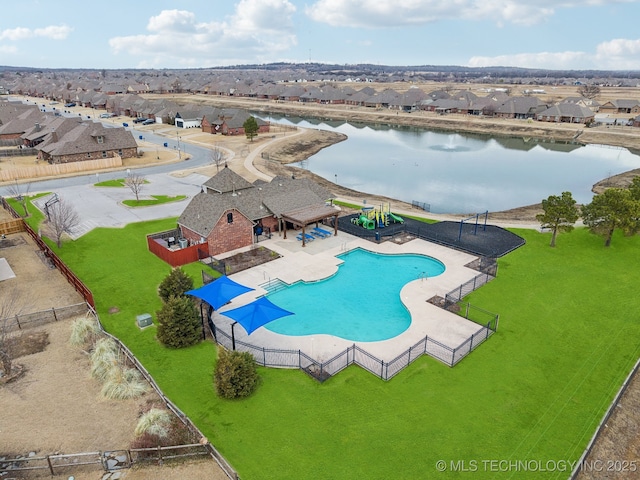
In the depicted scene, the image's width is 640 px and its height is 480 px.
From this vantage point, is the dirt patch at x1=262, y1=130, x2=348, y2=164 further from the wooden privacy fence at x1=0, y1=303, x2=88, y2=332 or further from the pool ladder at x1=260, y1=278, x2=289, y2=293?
the wooden privacy fence at x1=0, y1=303, x2=88, y2=332

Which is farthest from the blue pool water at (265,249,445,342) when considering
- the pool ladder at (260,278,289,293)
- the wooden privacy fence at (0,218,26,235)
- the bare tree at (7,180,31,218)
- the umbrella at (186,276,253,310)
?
the bare tree at (7,180,31,218)

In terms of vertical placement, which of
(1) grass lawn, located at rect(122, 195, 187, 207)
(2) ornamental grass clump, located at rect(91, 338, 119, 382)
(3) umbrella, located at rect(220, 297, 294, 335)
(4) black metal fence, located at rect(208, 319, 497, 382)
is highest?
(3) umbrella, located at rect(220, 297, 294, 335)

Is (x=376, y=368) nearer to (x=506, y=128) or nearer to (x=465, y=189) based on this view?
(x=465, y=189)

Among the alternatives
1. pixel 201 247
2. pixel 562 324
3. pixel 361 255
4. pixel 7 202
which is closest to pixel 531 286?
pixel 562 324

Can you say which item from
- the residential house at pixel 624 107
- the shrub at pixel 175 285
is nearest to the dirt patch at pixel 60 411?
the shrub at pixel 175 285

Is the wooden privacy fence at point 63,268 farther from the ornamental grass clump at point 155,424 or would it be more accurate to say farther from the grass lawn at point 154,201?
the ornamental grass clump at point 155,424

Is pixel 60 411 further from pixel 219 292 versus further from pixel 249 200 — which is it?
pixel 249 200
